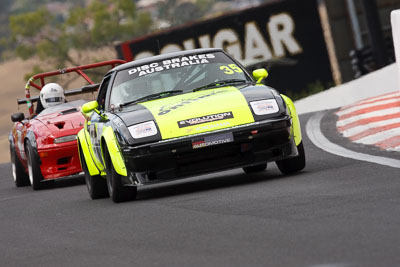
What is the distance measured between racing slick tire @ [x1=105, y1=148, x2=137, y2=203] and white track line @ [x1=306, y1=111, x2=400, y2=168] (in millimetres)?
2173

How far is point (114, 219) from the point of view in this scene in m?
8.30

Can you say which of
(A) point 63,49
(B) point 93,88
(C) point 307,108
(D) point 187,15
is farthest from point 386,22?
(D) point 187,15

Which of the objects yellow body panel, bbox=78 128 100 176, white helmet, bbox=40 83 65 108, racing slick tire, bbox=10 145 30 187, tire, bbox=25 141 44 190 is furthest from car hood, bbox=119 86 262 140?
racing slick tire, bbox=10 145 30 187

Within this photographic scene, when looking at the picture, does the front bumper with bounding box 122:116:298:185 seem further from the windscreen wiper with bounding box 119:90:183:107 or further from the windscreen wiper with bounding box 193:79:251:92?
the windscreen wiper with bounding box 193:79:251:92

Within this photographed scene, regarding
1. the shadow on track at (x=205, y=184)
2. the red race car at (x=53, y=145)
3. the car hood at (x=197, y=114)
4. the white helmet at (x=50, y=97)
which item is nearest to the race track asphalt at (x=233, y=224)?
the shadow on track at (x=205, y=184)

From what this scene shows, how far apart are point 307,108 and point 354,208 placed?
15.7 meters

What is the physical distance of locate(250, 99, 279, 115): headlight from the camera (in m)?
9.09

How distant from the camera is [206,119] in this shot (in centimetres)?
903

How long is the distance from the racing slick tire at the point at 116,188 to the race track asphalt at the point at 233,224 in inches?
5.5

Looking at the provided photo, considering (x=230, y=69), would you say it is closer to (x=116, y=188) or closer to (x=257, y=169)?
(x=257, y=169)

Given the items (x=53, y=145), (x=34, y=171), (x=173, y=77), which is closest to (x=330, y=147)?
(x=173, y=77)

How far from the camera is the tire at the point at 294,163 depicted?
9.59m

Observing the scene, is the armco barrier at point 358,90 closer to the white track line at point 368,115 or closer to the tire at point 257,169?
the white track line at point 368,115

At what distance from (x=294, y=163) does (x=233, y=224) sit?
286 centimetres
